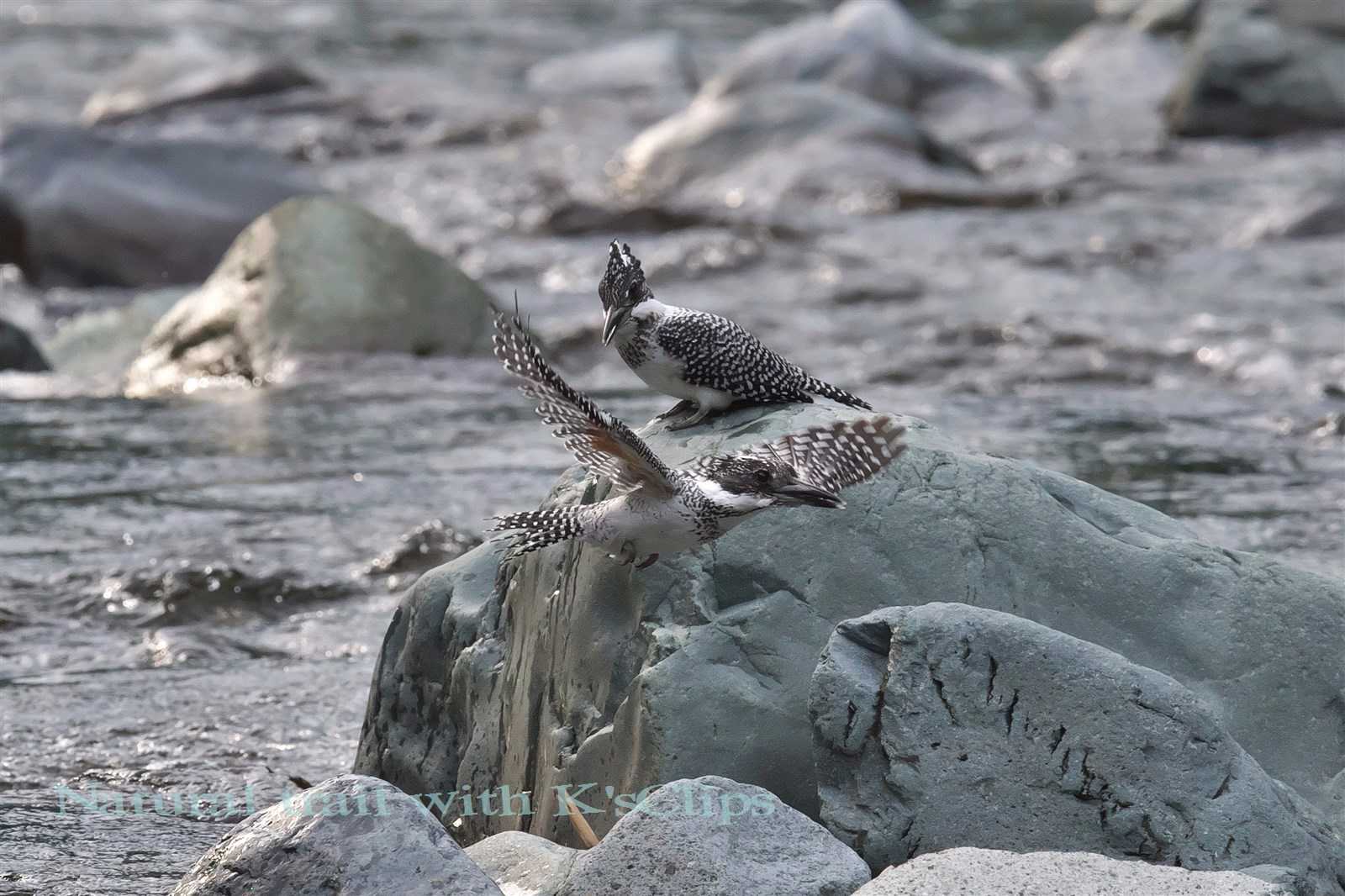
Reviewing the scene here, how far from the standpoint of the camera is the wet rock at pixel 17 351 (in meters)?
10.5

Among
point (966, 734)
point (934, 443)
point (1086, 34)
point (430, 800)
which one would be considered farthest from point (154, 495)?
point (1086, 34)

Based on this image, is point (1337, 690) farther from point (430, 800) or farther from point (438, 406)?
point (438, 406)

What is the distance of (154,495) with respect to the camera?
26.8ft

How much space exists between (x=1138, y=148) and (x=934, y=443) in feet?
42.5

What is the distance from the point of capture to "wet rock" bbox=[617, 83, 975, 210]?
49.9ft

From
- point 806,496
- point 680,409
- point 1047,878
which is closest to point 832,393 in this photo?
point 680,409

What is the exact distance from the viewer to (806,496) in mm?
4105

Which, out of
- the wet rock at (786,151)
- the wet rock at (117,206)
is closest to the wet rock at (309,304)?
the wet rock at (117,206)

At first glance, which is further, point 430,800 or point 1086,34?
point 1086,34

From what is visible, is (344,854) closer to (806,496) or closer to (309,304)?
(806,496)

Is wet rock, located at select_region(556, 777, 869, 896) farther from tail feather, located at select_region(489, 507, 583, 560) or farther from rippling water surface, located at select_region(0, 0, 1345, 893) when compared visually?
rippling water surface, located at select_region(0, 0, 1345, 893)

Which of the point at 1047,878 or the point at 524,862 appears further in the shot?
the point at 524,862

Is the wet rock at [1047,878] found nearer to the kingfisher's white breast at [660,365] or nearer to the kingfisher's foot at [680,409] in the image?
the kingfisher's white breast at [660,365]

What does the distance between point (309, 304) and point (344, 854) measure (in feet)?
22.5
